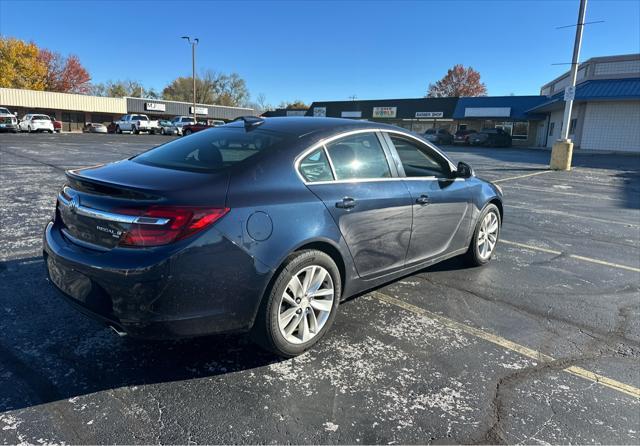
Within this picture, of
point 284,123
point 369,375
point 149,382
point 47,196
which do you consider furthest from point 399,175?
point 47,196

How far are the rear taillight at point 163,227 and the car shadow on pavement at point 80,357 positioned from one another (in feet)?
2.93

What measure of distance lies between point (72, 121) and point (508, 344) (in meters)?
59.9

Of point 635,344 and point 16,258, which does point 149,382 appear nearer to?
point 16,258

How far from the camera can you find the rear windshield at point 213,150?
312 centimetres

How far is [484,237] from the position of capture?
527 cm

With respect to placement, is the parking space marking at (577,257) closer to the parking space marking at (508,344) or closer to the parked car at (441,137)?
the parking space marking at (508,344)

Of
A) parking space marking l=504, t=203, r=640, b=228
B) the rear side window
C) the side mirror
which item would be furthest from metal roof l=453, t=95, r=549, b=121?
the rear side window

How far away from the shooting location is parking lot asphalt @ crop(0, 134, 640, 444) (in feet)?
7.95

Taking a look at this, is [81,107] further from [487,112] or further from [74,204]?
[74,204]

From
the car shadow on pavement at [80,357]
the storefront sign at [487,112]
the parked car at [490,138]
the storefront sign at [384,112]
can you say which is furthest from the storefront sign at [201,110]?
the car shadow on pavement at [80,357]

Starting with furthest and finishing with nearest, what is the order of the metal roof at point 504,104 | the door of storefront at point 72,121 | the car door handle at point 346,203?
1. the door of storefront at point 72,121
2. the metal roof at point 504,104
3. the car door handle at point 346,203

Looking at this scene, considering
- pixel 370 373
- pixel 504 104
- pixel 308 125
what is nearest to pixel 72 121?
pixel 504 104

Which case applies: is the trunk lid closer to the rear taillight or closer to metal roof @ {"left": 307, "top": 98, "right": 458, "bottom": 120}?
the rear taillight

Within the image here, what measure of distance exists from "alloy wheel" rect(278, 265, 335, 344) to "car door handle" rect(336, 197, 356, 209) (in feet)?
1.58
